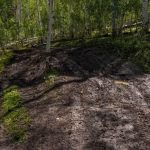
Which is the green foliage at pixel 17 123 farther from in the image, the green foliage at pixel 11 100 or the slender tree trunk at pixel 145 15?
the slender tree trunk at pixel 145 15

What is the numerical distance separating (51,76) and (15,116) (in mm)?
5453

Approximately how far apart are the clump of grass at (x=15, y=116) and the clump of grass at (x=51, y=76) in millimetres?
2107

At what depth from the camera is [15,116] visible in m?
21.7

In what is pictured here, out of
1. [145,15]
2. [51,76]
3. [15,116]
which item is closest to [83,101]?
[15,116]

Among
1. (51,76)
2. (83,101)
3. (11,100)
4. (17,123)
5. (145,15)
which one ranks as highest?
(145,15)

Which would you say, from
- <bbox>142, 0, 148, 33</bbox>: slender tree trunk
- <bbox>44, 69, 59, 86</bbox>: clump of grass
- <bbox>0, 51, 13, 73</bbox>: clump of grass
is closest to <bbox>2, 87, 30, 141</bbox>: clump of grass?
<bbox>44, 69, 59, 86</bbox>: clump of grass

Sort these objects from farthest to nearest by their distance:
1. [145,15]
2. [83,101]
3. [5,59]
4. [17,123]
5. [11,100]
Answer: [5,59]
[145,15]
[11,100]
[83,101]
[17,123]

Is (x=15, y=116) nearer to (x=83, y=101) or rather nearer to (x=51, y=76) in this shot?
(x=83, y=101)

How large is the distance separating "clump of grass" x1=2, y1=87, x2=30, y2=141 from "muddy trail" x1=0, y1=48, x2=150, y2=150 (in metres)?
0.37

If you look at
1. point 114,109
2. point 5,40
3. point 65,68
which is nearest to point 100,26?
point 5,40

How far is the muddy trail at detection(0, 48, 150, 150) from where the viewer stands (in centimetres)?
1845

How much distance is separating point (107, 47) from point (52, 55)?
4336 mm

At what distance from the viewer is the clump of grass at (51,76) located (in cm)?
2556

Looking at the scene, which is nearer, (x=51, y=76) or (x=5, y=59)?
(x=51, y=76)
